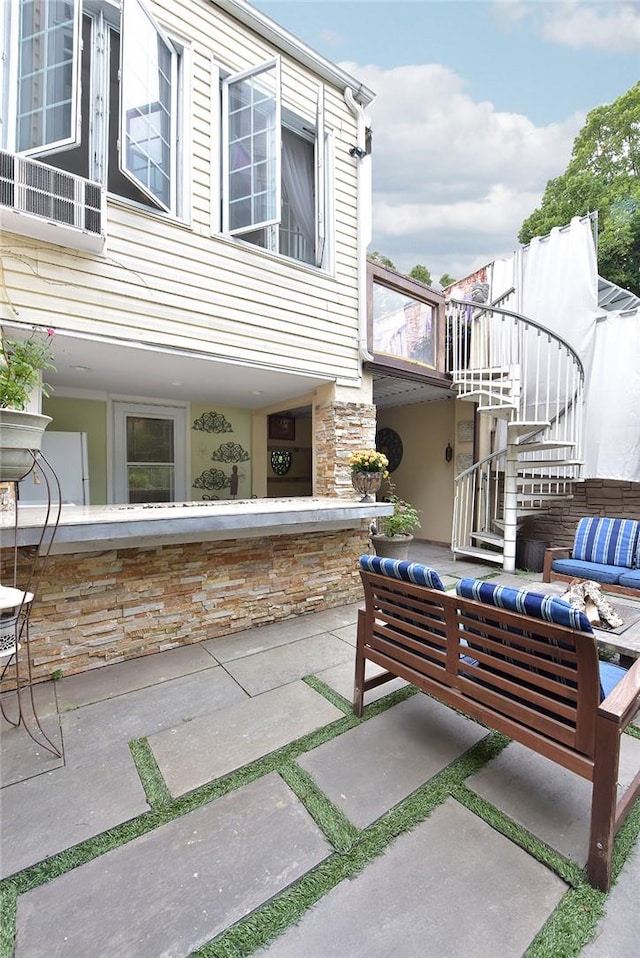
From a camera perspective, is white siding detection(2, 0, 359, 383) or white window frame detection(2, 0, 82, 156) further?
white siding detection(2, 0, 359, 383)

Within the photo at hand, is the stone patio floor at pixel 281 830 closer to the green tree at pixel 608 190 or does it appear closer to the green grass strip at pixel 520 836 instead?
the green grass strip at pixel 520 836

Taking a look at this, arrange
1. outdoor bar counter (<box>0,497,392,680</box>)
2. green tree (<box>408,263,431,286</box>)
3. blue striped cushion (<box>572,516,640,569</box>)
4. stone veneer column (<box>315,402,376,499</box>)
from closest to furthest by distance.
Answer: outdoor bar counter (<box>0,497,392,680</box>), blue striped cushion (<box>572,516,640,569</box>), stone veneer column (<box>315,402,376,499</box>), green tree (<box>408,263,431,286</box>)

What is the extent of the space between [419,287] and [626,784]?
5.63 m

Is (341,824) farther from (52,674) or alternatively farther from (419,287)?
(419,287)

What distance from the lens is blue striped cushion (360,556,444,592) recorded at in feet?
6.83

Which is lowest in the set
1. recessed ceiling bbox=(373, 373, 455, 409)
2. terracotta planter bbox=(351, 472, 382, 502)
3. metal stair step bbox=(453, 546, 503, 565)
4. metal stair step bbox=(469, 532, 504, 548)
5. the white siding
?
metal stair step bbox=(453, 546, 503, 565)

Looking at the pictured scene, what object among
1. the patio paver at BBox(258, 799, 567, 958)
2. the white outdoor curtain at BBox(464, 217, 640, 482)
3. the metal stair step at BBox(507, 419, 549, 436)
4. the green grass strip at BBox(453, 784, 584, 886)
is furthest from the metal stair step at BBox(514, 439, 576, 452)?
the patio paver at BBox(258, 799, 567, 958)

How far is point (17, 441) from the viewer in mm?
1975

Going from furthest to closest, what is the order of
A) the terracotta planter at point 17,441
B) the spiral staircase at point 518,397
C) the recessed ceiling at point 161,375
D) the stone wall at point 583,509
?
the stone wall at point 583,509 → the spiral staircase at point 518,397 → the recessed ceiling at point 161,375 → the terracotta planter at point 17,441

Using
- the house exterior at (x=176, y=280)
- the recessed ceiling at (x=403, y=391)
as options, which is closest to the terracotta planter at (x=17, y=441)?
the house exterior at (x=176, y=280)

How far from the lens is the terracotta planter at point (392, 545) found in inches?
212

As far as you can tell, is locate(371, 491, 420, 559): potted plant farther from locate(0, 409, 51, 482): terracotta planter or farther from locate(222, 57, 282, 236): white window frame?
locate(0, 409, 51, 482): terracotta planter

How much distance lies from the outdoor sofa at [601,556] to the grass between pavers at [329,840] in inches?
104

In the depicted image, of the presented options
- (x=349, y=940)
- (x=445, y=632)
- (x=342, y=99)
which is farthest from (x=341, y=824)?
(x=342, y=99)
